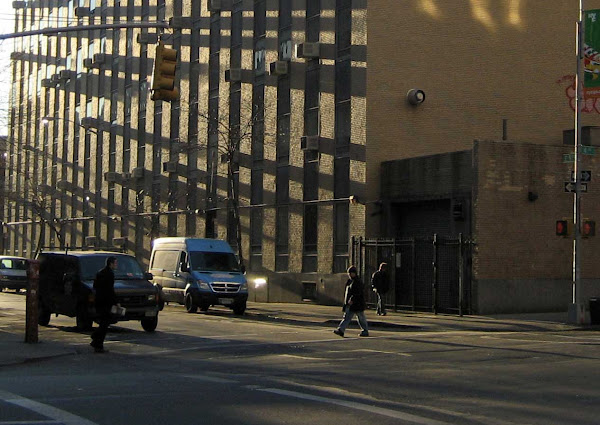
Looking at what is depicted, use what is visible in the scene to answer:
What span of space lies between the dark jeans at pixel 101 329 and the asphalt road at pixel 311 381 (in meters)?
0.31

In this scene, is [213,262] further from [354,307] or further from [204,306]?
[354,307]

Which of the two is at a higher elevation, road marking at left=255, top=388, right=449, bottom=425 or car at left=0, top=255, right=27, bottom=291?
car at left=0, top=255, right=27, bottom=291

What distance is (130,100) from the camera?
5359 cm

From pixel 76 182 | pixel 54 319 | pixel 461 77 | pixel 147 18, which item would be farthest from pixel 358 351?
pixel 76 182

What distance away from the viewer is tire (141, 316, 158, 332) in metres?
22.6

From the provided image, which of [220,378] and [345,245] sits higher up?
[345,245]

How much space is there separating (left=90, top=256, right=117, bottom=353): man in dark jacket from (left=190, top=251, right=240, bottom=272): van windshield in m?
12.6

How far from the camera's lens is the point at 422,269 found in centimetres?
3155

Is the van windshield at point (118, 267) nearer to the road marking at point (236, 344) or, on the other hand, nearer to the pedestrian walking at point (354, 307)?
the road marking at point (236, 344)

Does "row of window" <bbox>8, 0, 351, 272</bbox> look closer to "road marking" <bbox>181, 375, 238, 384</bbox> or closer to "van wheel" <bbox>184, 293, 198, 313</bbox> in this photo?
"van wheel" <bbox>184, 293, 198, 313</bbox>

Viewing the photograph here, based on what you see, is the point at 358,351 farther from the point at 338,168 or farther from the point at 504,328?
the point at 338,168

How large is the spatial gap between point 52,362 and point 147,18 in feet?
125

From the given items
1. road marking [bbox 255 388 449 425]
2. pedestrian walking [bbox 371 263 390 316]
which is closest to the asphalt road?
road marking [bbox 255 388 449 425]

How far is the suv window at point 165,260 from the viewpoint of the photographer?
31.8 m
